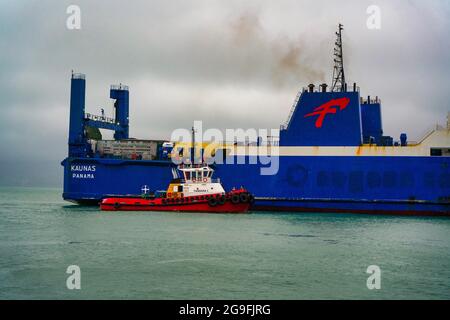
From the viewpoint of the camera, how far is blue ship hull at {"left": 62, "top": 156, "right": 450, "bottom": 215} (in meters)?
30.3

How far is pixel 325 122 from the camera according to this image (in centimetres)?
3192

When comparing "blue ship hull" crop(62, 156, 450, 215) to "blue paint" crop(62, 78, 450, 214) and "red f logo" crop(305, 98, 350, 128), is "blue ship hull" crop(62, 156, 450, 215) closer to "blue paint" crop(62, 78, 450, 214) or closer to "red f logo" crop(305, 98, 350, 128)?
"blue paint" crop(62, 78, 450, 214)

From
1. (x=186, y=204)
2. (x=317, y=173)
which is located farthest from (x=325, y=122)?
(x=186, y=204)

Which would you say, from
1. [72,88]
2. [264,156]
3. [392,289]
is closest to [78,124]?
[72,88]

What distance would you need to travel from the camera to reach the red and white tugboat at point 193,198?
30828 mm

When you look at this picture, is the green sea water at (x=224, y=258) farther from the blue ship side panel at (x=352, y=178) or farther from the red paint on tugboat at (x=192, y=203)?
the blue ship side panel at (x=352, y=178)

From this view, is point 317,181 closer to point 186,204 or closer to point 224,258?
point 186,204

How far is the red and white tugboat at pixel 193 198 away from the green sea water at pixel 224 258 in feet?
10.9

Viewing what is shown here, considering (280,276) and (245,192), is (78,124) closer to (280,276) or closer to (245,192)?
(245,192)

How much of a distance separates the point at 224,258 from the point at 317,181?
1603 cm

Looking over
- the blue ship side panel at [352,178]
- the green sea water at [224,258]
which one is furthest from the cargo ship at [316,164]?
the green sea water at [224,258]

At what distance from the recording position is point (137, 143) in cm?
3556

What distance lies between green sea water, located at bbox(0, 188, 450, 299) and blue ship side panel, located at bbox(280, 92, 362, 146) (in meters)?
6.15

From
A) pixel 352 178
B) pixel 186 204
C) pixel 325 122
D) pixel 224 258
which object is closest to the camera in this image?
pixel 224 258
